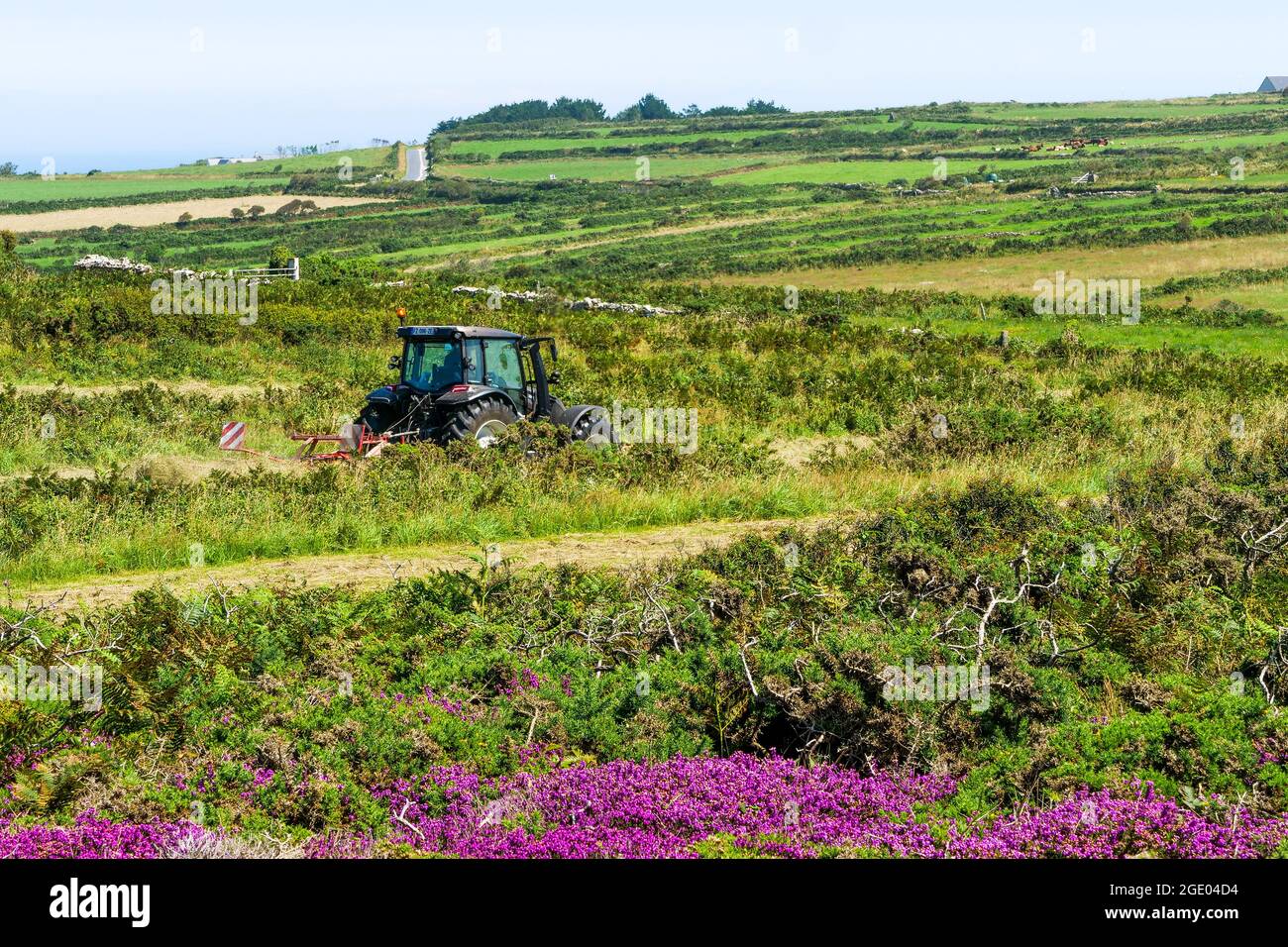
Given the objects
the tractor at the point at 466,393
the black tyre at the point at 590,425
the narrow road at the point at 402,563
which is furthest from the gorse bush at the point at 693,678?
the black tyre at the point at 590,425

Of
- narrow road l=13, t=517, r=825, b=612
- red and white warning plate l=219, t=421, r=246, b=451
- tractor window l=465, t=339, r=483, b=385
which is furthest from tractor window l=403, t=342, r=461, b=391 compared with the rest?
narrow road l=13, t=517, r=825, b=612

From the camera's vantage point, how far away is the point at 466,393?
51.4ft

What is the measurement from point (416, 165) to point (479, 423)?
5779 inches

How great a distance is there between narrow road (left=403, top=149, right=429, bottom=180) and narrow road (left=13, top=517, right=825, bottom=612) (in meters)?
132

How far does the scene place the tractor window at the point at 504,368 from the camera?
1614 centimetres

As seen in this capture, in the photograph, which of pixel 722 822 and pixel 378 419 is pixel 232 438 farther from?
pixel 722 822

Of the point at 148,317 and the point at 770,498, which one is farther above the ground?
the point at 148,317

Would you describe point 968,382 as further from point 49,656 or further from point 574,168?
point 574,168

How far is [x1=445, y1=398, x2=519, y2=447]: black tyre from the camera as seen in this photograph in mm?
15398

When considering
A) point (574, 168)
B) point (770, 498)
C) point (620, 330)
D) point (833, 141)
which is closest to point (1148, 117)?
point (833, 141)

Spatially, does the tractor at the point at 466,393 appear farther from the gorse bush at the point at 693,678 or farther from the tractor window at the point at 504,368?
the gorse bush at the point at 693,678

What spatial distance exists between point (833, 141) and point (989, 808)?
165938 millimetres
